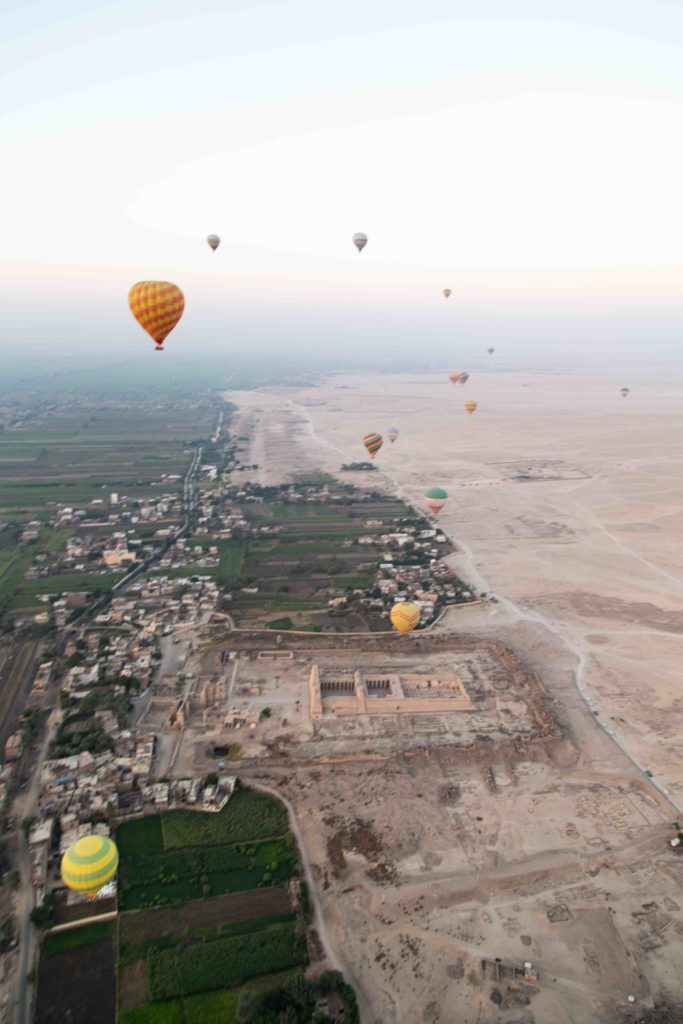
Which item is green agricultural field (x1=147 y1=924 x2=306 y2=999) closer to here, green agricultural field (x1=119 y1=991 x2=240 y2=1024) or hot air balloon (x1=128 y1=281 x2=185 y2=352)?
green agricultural field (x1=119 y1=991 x2=240 y2=1024)

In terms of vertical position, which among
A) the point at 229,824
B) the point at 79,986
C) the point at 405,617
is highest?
the point at 405,617

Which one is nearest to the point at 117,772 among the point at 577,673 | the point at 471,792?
the point at 471,792

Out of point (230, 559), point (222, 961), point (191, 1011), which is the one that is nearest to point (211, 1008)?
point (191, 1011)

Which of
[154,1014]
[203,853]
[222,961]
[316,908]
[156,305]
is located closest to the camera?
[154,1014]

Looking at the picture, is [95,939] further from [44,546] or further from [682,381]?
[682,381]

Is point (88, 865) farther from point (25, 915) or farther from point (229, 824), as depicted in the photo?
point (229, 824)

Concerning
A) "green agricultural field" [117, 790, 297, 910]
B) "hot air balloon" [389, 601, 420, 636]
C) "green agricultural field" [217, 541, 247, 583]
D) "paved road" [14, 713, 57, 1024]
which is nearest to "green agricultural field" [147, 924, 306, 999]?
"green agricultural field" [117, 790, 297, 910]
